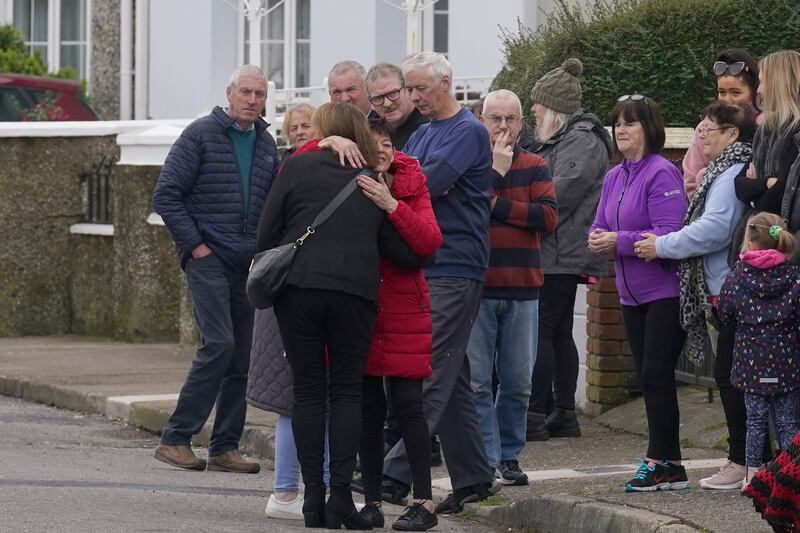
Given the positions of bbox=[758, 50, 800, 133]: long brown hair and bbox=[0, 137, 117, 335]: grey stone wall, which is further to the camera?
bbox=[0, 137, 117, 335]: grey stone wall

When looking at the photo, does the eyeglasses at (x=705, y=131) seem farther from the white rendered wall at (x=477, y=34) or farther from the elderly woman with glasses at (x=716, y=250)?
the white rendered wall at (x=477, y=34)

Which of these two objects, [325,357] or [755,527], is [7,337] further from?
[755,527]

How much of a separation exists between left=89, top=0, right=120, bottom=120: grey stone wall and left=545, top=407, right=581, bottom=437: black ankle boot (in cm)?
1622

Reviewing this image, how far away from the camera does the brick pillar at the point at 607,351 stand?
10.5 metres

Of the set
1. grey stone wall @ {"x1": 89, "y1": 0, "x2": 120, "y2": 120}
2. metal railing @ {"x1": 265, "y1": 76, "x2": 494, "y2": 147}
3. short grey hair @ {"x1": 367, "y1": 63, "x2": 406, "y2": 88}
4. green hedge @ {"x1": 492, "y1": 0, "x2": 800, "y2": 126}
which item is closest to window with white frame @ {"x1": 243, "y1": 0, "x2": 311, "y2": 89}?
metal railing @ {"x1": 265, "y1": 76, "x2": 494, "y2": 147}

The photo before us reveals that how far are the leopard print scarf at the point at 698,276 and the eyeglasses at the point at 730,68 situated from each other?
0.60 meters

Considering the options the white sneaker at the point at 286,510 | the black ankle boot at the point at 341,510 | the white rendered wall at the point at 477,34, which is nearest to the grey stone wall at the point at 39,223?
the white rendered wall at the point at 477,34

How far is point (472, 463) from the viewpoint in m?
7.79

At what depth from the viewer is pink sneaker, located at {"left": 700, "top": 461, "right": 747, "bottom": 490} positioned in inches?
303

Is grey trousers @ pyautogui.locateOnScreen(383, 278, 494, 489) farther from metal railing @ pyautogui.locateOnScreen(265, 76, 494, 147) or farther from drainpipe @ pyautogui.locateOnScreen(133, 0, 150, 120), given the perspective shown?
drainpipe @ pyautogui.locateOnScreen(133, 0, 150, 120)

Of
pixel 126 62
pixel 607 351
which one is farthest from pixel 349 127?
pixel 126 62

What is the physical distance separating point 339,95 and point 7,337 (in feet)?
25.7

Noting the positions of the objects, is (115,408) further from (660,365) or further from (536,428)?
(660,365)

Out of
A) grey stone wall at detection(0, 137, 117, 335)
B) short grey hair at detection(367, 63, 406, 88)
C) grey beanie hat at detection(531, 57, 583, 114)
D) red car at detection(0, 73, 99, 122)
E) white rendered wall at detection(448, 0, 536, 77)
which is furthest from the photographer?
white rendered wall at detection(448, 0, 536, 77)
